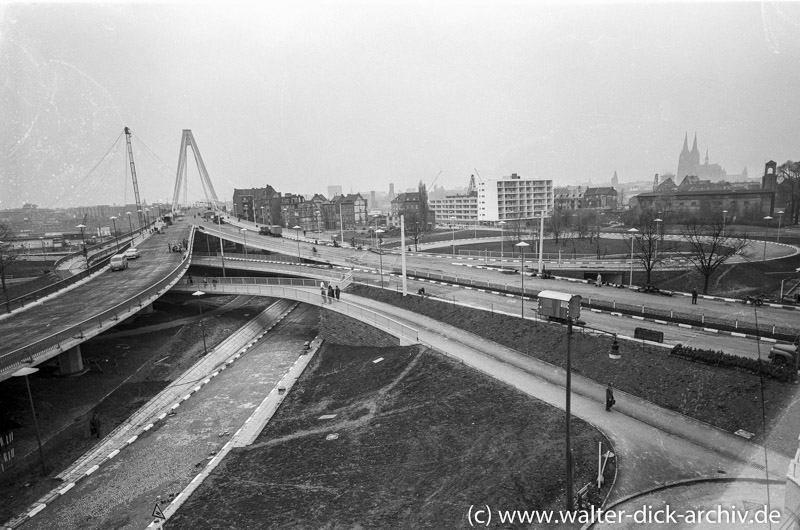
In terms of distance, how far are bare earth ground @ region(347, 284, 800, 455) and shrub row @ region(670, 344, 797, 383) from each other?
21 centimetres

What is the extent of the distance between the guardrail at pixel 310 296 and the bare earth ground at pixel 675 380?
4.87 m

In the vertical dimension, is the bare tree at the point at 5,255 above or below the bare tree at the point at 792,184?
below

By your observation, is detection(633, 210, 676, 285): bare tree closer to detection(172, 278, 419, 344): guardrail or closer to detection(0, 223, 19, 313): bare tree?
detection(172, 278, 419, 344): guardrail

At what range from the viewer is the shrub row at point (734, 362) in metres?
14.6

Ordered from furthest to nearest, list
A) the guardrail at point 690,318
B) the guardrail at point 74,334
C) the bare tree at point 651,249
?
1. the bare tree at point 651,249
2. the guardrail at point 690,318
3. the guardrail at point 74,334

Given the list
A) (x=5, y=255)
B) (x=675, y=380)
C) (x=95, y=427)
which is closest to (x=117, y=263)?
(x=95, y=427)

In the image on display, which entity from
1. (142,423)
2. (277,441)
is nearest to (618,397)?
(277,441)

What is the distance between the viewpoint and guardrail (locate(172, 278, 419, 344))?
86.6ft

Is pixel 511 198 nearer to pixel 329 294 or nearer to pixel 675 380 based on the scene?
pixel 329 294

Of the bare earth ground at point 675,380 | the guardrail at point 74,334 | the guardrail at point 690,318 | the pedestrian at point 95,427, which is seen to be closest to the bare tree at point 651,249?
the guardrail at point 690,318

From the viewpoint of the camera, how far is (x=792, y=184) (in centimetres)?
4238

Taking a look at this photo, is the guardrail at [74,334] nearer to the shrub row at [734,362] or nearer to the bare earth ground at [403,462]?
the bare earth ground at [403,462]

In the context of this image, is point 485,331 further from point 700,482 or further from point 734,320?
point 700,482

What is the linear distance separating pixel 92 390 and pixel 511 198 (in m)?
105
